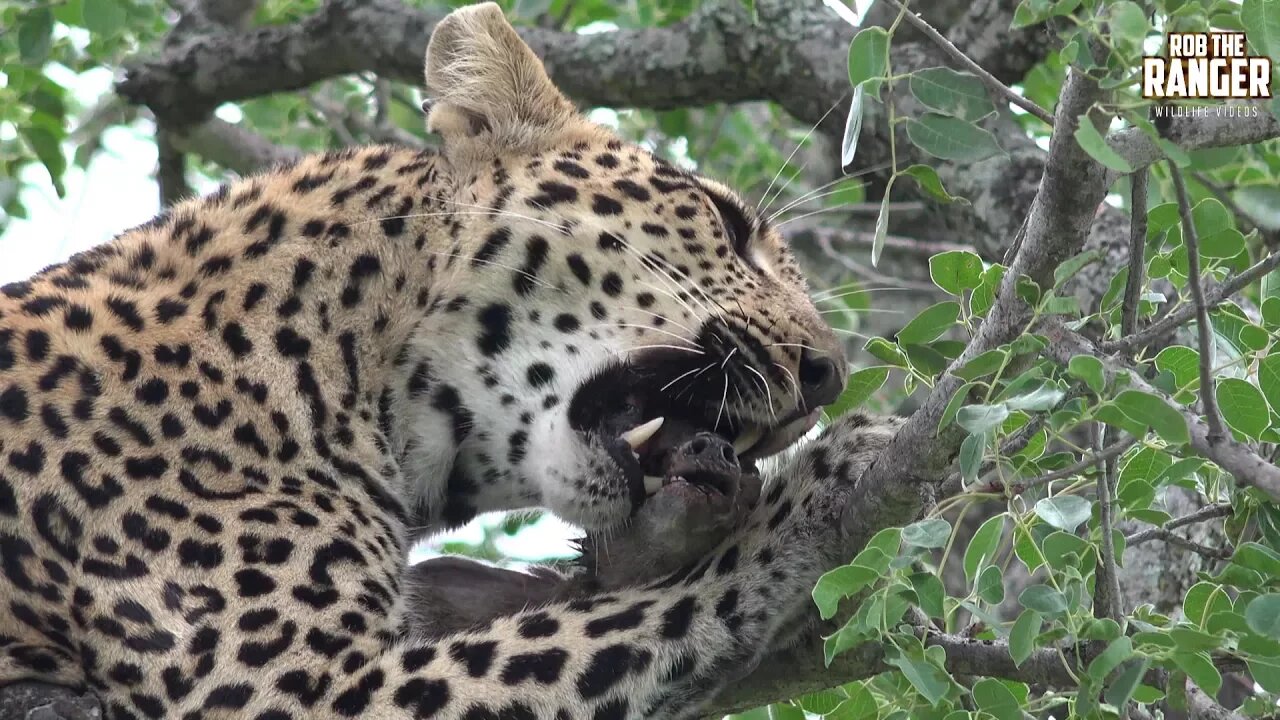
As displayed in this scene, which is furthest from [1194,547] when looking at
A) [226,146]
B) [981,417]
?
[226,146]

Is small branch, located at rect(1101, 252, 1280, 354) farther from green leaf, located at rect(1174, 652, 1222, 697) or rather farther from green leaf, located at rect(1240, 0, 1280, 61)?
green leaf, located at rect(1174, 652, 1222, 697)

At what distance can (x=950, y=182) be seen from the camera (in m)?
7.21

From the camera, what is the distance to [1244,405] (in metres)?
3.60

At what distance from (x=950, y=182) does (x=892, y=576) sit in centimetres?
382

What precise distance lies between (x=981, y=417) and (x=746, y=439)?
2.35m

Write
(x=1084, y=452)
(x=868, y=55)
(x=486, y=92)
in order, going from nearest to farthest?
(x=868, y=55), (x=1084, y=452), (x=486, y=92)

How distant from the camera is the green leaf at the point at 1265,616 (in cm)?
328

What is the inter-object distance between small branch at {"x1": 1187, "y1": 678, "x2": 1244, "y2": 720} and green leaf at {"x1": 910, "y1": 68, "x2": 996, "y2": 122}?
1.63 metres

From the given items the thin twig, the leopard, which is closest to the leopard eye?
the leopard

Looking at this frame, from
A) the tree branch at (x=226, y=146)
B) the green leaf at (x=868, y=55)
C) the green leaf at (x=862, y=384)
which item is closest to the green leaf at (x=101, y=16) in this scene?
the tree branch at (x=226, y=146)

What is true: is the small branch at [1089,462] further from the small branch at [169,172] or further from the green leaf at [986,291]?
the small branch at [169,172]

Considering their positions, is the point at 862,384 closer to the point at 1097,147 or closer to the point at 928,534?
the point at 928,534

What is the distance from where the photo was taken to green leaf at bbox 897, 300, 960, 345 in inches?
165

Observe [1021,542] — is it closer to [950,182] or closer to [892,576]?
[892,576]
